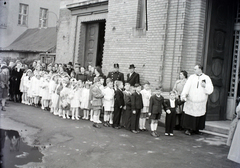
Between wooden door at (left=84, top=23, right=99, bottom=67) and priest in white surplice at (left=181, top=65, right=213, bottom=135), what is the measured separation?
6364 mm

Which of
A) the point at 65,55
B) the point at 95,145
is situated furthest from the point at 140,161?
the point at 65,55

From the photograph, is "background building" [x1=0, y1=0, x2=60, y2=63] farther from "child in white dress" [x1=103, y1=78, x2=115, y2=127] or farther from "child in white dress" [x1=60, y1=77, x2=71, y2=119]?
"child in white dress" [x1=103, y1=78, x2=115, y2=127]

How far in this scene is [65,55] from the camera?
1509 centimetres

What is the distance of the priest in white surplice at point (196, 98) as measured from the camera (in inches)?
339

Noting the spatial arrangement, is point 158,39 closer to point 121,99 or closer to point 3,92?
point 121,99

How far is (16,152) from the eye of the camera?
600cm

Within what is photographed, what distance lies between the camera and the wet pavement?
5406mm

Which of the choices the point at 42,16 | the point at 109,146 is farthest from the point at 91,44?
the point at 42,16

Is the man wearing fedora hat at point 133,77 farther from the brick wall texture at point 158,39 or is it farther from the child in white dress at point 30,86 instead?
the child in white dress at point 30,86

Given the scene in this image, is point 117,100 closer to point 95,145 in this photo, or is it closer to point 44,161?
point 95,145

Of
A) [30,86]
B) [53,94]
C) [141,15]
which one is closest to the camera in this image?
[53,94]

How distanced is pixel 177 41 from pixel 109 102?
298cm

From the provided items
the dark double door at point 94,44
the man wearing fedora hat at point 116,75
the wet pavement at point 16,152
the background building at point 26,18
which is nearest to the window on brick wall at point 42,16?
the background building at point 26,18

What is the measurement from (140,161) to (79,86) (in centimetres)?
516
